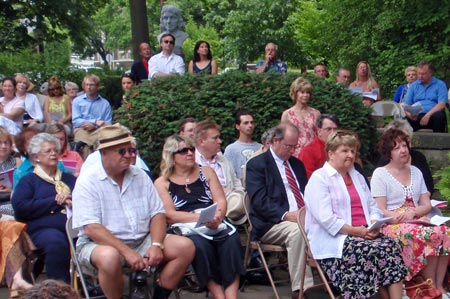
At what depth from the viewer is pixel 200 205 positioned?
753 centimetres

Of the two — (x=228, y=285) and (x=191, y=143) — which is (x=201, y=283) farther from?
(x=191, y=143)

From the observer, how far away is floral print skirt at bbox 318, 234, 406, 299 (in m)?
6.85

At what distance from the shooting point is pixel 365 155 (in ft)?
33.9

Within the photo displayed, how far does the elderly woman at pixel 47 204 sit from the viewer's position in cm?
716

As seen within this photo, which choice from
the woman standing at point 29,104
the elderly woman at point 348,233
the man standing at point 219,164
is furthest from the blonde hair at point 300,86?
the woman standing at point 29,104

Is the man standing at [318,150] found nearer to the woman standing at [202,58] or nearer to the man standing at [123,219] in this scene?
the man standing at [123,219]

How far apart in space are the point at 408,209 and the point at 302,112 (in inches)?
89.5

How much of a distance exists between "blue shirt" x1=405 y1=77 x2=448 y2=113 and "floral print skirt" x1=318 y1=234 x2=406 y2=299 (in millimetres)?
5385

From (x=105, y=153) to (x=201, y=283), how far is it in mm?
1237

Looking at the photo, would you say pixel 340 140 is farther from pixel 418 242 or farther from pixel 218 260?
pixel 218 260

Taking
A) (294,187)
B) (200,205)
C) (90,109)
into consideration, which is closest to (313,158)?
(294,187)

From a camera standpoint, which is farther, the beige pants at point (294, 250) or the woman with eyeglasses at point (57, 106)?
the woman with eyeglasses at point (57, 106)

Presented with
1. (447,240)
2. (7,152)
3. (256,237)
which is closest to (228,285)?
(256,237)

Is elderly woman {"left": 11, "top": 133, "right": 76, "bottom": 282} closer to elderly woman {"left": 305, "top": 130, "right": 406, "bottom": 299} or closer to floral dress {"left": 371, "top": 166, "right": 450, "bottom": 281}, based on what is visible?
elderly woman {"left": 305, "top": 130, "right": 406, "bottom": 299}
